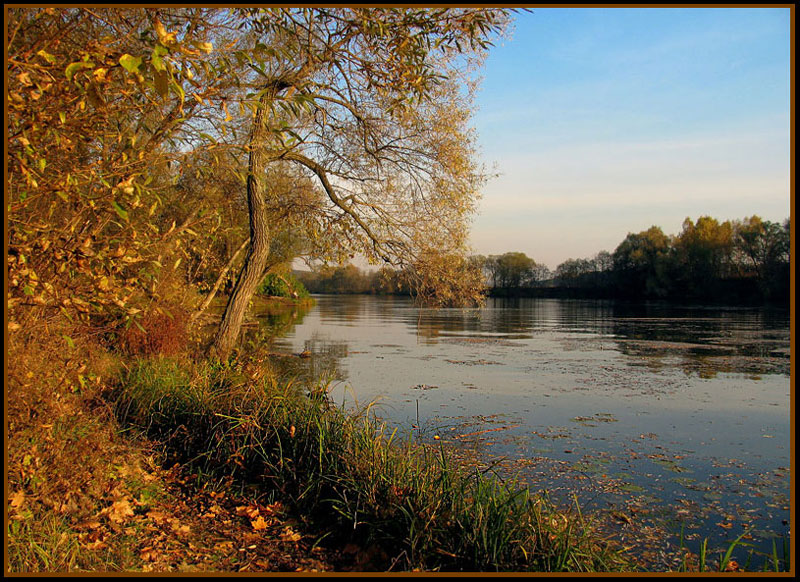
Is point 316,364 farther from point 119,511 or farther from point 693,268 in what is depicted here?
point 693,268

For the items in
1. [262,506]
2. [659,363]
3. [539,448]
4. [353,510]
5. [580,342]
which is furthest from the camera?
[580,342]

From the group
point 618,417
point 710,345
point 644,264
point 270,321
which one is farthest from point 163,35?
point 644,264

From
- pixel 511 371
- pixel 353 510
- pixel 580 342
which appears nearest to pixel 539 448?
pixel 353 510

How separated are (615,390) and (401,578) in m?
9.48

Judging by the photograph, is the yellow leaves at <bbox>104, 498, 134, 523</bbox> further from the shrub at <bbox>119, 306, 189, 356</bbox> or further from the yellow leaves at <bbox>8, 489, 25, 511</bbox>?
the shrub at <bbox>119, 306, 189, 356</bbox>

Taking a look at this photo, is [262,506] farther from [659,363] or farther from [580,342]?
[580,342]

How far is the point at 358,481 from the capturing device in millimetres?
4805

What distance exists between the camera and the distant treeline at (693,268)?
52.2m

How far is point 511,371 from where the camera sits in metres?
14.1

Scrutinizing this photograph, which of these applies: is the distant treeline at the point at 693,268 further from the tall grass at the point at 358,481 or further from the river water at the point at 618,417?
the tall grass at the point at 358,481

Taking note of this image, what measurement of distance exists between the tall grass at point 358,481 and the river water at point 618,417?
20.5 inches

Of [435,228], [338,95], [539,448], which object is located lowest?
[539,448]

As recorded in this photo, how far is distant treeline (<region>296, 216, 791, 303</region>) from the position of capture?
171ft

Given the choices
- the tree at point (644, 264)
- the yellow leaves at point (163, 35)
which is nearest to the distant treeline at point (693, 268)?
the tree at point (644, 264)
